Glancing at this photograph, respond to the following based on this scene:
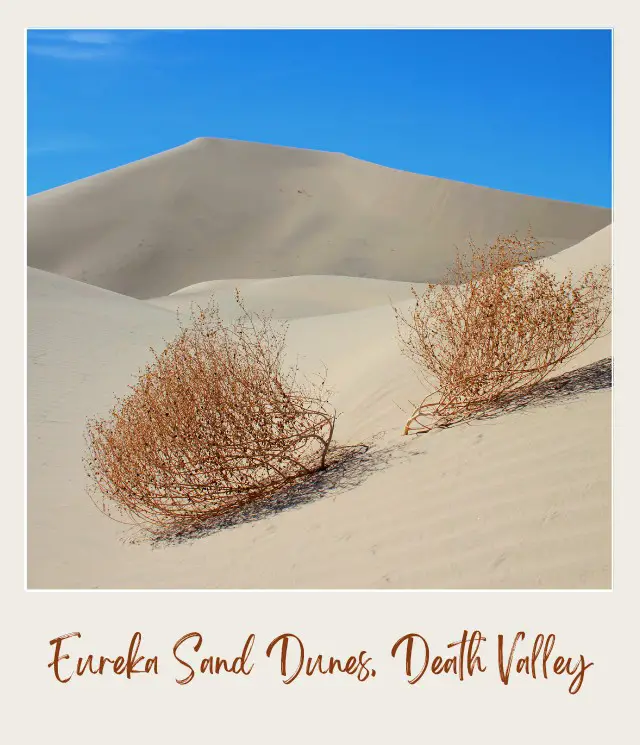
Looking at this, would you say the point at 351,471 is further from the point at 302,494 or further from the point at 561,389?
the point at 561,389

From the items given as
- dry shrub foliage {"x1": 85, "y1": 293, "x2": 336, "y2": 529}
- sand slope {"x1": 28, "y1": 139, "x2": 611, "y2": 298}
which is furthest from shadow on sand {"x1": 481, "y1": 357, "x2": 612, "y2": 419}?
sand slope {"x1": 28, "y1": 139, "x2": 611, "y2": 298}

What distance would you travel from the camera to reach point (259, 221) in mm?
65875

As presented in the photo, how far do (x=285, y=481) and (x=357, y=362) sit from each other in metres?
5.98

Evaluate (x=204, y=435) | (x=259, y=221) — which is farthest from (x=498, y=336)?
(x=259, y=221)

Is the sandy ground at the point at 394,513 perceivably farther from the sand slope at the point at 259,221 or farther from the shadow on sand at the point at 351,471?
the sand slope at the point at 259,221

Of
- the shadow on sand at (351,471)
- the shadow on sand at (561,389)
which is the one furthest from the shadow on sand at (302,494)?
the shadow on sand at (561,389)

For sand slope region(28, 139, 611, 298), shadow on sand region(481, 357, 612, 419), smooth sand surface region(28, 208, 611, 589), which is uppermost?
sand slope region(28, 139, 611, 298)

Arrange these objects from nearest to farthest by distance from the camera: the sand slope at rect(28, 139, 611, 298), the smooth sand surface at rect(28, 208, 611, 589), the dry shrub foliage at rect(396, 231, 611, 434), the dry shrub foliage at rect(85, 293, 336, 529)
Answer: the smooth sand surface at rect(28, 208, 611, 589) < the dry shrub foliage at rect(85, 293, 336, 529) < the dry shrub foliage at rect(396, 231, 611, 434) < the sand slope at rect(28, 139, 611, 298)

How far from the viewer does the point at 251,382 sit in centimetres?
588

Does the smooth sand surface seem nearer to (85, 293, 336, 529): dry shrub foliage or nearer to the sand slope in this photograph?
(85, 293, 336, 529): dry shrub foliage

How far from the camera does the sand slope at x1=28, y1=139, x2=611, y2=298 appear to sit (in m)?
58.4

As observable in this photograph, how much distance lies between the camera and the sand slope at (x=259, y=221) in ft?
192

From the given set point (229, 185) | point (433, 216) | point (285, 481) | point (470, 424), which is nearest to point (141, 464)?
point (285, 481)
